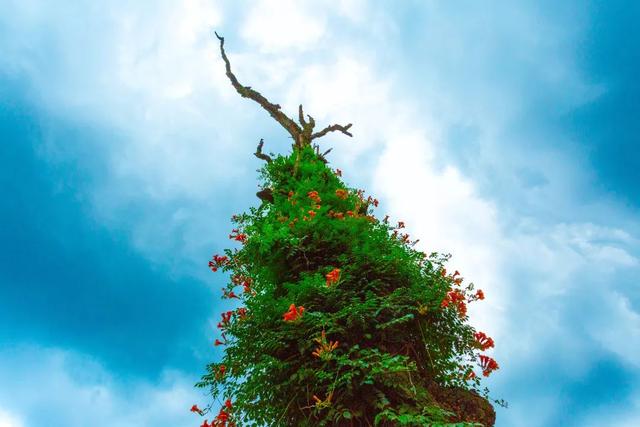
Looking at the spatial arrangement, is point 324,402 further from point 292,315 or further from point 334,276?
point 334,276

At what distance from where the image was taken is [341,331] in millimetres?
4383

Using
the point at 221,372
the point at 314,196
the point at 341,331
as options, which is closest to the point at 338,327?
the point at 341,331

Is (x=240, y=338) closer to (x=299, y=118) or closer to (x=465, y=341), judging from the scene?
(x=465, y=341)

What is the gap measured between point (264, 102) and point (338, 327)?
21.7 ft

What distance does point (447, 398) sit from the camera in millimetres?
4492

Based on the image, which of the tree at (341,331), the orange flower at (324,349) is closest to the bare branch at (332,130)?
the tree at (341,331)

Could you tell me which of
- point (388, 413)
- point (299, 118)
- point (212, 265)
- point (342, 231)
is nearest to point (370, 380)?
point (388, 413)

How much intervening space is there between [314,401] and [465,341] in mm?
1827

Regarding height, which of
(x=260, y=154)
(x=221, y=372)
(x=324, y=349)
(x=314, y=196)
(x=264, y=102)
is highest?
(x=264, y=102)

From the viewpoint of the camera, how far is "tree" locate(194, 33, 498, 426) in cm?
408

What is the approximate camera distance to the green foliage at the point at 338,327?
160 inches

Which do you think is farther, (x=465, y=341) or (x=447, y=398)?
(x=465, y=341)

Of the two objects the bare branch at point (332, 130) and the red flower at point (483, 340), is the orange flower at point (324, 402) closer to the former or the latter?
the red flower at point (483, 340)

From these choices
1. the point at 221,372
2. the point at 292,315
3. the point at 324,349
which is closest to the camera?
the point at 324,349
